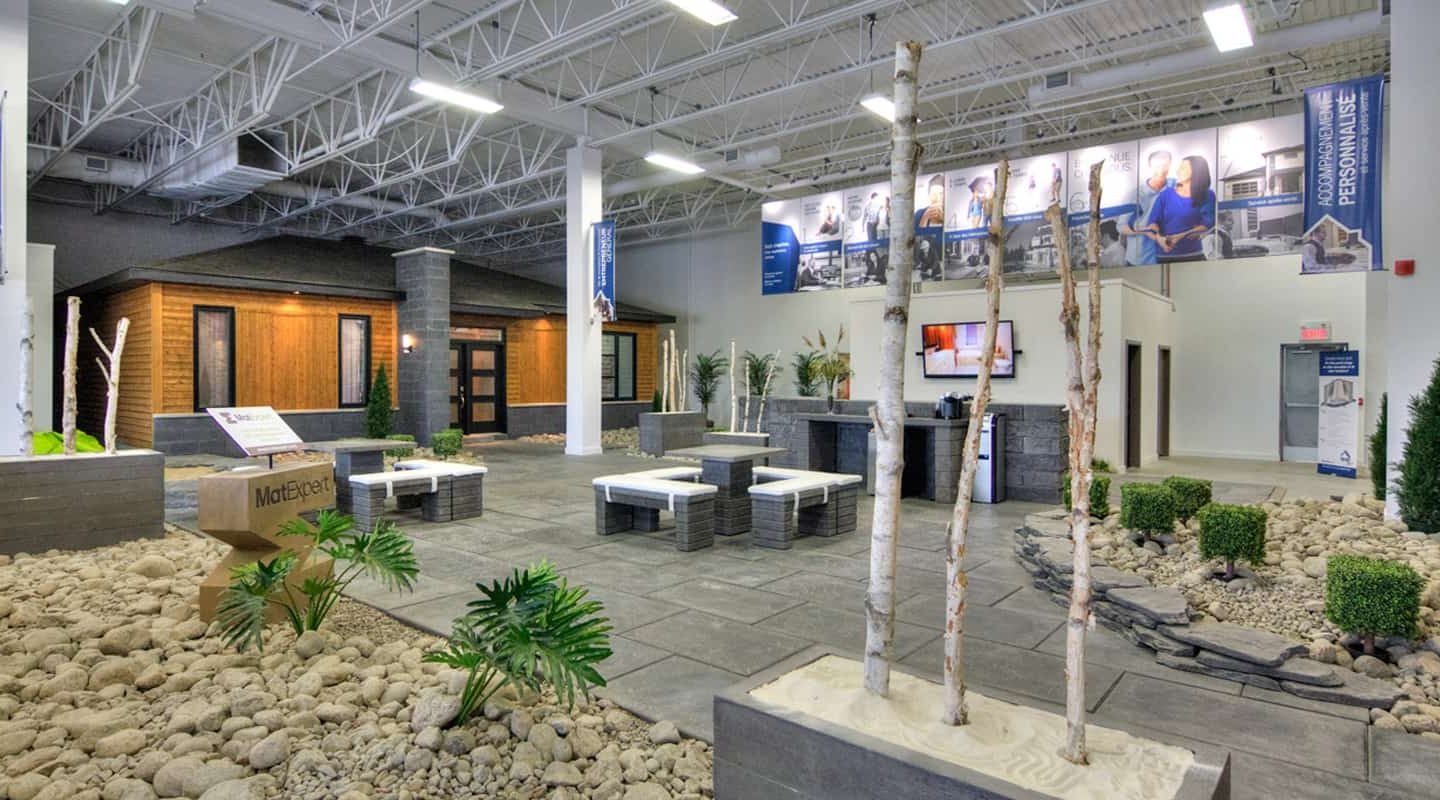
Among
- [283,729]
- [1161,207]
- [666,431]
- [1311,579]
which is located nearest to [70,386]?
[283,729]

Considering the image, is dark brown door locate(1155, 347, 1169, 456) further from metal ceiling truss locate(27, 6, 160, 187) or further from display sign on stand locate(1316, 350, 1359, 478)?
metal ceiling truss locate(27, 6, 160, 187)

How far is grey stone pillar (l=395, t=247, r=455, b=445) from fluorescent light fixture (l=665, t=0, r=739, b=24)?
26.4ft

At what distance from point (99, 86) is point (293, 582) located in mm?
10965

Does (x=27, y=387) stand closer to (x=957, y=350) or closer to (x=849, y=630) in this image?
(x=849, y=630)

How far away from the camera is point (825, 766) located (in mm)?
1868

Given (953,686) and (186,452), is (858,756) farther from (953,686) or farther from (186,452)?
(186,452)

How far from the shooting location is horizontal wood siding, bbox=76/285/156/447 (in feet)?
40.3

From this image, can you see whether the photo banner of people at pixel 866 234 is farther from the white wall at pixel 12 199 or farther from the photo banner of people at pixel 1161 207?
the white wall at pixel 12 199

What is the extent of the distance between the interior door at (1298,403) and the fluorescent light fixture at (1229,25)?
6.39 metres

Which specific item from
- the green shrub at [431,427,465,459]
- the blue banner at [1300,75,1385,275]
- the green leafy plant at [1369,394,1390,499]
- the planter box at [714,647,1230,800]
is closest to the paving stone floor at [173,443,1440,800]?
the planter box at [714,647,1230,800]

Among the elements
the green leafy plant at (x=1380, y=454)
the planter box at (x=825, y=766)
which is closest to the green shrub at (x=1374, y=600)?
the planter box at (x=825, y=766)

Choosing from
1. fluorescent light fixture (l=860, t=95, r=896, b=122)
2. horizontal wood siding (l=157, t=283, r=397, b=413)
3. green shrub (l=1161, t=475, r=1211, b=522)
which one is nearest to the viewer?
green shrub (l=1161, t=475, r=1211, b=522)

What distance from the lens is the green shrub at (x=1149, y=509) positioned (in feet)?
16.3

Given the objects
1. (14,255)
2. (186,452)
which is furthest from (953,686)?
(186,452)
